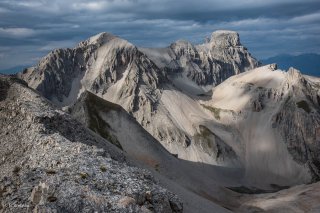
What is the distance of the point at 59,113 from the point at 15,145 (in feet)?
30.9

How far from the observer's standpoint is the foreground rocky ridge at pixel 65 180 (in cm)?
3631

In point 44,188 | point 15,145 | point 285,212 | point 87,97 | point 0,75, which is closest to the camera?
point 44,188

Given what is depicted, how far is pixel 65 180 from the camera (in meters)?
39.3

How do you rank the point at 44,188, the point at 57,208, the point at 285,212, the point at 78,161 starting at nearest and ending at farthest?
the point at 57,208 < the point at 44,188 < the point at 78,161 < the point at 285,212

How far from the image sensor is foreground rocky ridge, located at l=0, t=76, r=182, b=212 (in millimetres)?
36312

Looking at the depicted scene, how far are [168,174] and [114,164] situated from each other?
288 ft

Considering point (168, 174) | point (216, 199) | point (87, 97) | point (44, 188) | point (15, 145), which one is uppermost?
point (44, 188)

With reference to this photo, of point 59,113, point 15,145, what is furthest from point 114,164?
point 59,113

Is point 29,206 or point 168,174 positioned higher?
point 29,206

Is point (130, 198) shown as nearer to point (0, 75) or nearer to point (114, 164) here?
point (114, 164)

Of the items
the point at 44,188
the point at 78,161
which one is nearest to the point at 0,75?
the point at 78,161

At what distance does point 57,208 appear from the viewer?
35.0 m

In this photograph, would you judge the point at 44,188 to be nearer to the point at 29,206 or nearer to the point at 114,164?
the point at 29,206

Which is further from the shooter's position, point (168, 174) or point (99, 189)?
point (168, 174)
